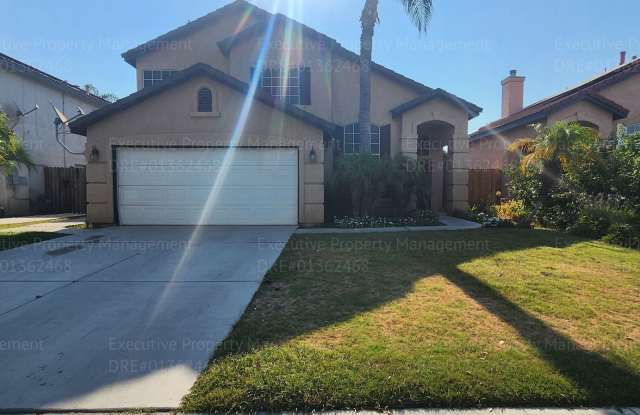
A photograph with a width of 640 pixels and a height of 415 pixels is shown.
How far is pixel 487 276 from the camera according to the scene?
221 inches

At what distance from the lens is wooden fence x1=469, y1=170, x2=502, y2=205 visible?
15023 millimetres

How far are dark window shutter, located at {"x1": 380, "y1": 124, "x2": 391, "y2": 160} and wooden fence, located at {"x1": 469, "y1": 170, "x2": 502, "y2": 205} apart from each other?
3.65 m

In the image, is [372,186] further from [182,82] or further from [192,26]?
[192,26]

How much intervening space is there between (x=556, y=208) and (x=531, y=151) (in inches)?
106

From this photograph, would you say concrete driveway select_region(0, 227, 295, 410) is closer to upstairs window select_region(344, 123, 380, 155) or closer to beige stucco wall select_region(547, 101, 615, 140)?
A: upstairs window select_region(344, 123, 380, 155)

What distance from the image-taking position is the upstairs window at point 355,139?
579 inches

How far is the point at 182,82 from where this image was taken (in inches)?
429

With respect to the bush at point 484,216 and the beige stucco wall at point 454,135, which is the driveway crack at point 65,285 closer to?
the bush at point 484,216

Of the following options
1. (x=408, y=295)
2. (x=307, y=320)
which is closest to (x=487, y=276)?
(x=408, y=295)

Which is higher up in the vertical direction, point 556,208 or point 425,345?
point 556,208

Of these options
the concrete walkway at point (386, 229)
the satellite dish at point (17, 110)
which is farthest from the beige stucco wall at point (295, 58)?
the satellite dish at point (17, 110)

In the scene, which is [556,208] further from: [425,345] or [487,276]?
[425,345]

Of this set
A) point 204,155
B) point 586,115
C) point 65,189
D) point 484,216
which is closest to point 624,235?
point 484,216

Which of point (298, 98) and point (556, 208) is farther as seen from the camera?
point (298, 98)
